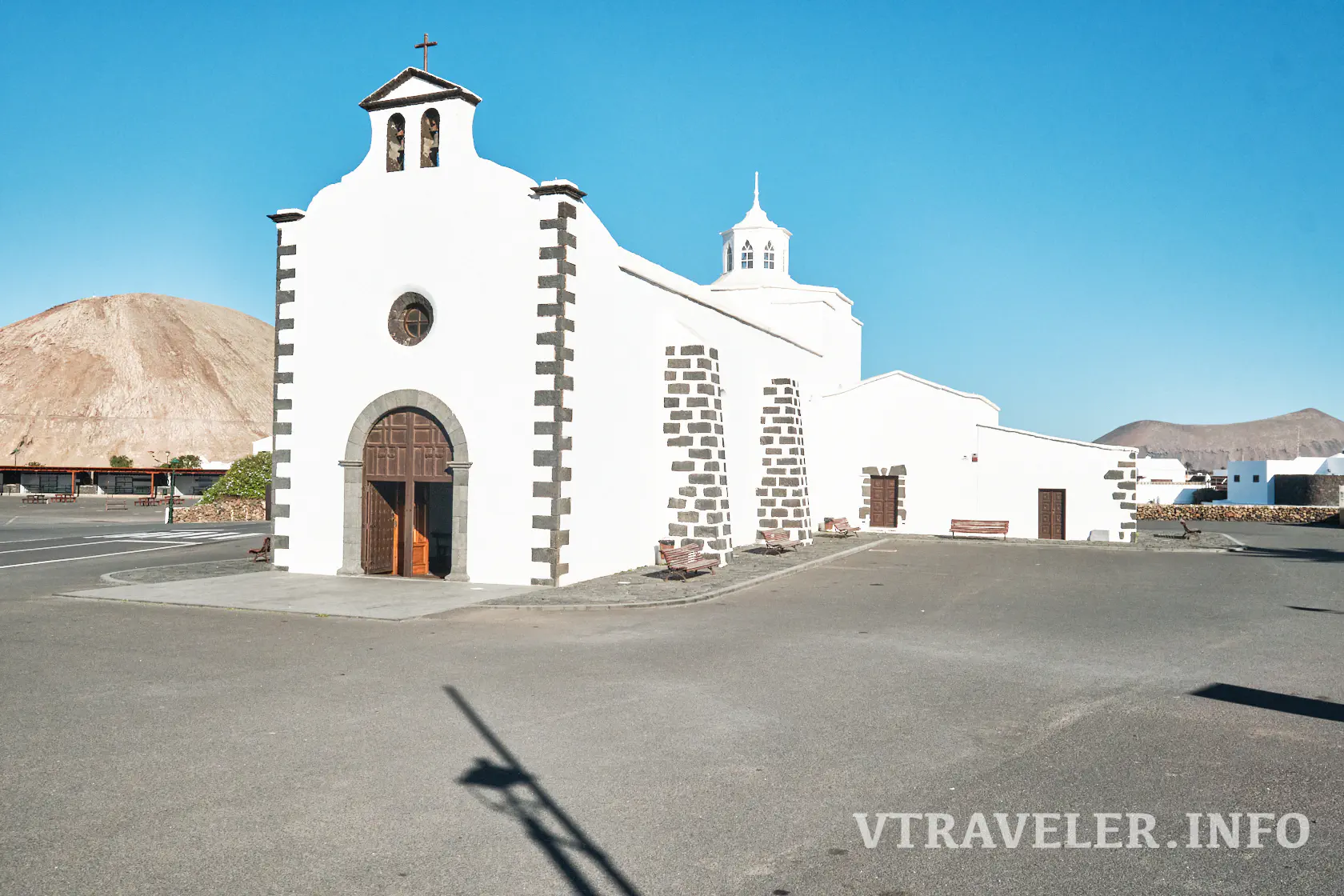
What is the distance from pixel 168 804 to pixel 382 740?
1578 mm

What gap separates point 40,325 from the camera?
5143 inches

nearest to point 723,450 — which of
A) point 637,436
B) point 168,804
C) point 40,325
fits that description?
point 637,436

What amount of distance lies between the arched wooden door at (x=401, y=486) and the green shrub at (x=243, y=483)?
20.8 m

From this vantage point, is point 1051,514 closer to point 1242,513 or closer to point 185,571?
point 185,571

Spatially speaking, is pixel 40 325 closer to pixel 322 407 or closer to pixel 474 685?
pixel 322 407

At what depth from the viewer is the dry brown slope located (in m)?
113

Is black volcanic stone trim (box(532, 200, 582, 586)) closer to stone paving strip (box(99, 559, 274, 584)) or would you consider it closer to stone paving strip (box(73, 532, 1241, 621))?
stone paving strip (box(73, 532, 1241, 621))

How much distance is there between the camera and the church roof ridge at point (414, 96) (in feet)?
54.5

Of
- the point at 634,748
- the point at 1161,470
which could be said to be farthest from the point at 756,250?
the point at 1161,470

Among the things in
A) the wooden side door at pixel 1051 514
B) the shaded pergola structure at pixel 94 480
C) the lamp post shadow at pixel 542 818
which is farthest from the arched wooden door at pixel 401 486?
the shaded pergola structure at pixel 94 480

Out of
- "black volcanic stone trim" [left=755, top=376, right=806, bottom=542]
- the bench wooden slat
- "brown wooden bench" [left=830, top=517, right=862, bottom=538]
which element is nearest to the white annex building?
the bench wooden slat

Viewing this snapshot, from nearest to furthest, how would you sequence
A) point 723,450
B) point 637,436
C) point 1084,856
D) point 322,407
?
point 1084,856
point 322,407
point 637,436
point 723,450

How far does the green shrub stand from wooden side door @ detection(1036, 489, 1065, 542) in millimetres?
27009

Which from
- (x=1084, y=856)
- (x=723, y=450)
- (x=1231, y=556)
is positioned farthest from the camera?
(x=1231, y=556)
